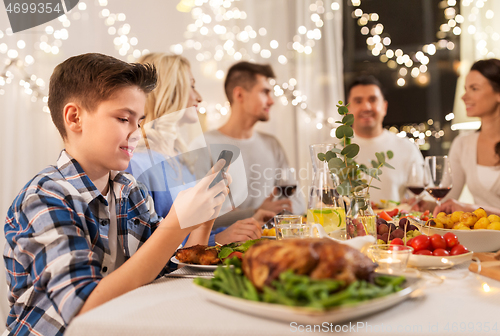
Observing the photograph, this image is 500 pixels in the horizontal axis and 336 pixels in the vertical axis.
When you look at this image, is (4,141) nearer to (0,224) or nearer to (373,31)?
(0,224)

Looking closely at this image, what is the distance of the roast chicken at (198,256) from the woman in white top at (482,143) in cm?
207

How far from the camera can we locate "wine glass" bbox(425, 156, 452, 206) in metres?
1.56

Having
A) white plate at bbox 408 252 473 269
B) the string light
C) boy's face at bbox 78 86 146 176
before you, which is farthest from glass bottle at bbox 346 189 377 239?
the string light

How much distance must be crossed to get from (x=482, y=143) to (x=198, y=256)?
7.48 feet

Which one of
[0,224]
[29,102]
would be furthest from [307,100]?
[0,224]

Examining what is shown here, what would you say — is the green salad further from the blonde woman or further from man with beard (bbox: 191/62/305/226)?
man with beard (bbox: 191/62/305/226)

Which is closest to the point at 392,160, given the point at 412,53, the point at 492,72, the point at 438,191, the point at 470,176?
the point at 470,176

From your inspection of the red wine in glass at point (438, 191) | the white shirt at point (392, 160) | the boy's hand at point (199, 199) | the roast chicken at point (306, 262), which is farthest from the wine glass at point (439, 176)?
the white shirt at point (392, 160)

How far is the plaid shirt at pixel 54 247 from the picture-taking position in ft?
2.33

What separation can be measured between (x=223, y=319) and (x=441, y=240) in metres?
0.57

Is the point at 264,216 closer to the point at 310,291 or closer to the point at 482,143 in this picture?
the point at 310,291

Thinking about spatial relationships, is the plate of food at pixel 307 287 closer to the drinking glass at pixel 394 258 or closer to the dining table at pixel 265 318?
the dining table at pixel 265 318

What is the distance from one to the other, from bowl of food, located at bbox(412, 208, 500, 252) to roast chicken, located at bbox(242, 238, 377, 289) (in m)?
0.61

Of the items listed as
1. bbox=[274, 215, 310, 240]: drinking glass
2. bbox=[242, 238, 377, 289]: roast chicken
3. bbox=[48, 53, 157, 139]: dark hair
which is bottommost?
bbox=[274, 215, 310, 240]: drinking glass
